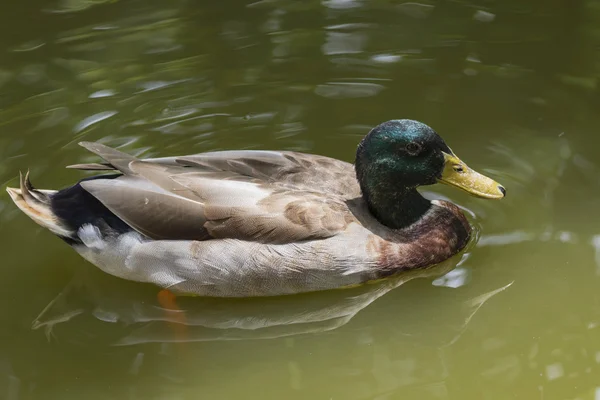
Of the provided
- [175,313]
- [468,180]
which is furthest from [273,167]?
[468,180]

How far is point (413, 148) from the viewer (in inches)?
209

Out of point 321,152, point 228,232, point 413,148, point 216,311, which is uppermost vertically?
point 413,148

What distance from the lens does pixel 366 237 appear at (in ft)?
17.1

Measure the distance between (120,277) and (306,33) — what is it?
10.6 ft

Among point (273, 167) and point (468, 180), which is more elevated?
point (273, 167)

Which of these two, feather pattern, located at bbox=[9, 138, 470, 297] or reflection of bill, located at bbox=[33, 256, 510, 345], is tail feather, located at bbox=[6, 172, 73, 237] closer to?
feather pattern, located at bbox=[9, 138, 470, 297]

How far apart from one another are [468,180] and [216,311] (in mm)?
1618

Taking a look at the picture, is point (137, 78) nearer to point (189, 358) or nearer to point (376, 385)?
point (189, 358)

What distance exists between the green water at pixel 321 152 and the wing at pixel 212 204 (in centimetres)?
43

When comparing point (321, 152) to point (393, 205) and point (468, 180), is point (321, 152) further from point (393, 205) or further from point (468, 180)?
point (468, 180)

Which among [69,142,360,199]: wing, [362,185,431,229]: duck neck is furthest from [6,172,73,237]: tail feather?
[362,185,431,229]: duck neck

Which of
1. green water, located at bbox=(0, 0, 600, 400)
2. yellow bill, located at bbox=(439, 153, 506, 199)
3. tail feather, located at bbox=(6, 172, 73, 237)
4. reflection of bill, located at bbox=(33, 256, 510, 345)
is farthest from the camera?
yellow bill, located at bbox=(439, 153, 506, 199)

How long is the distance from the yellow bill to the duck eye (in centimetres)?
18

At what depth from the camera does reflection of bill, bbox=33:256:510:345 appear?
5051 millimetres
